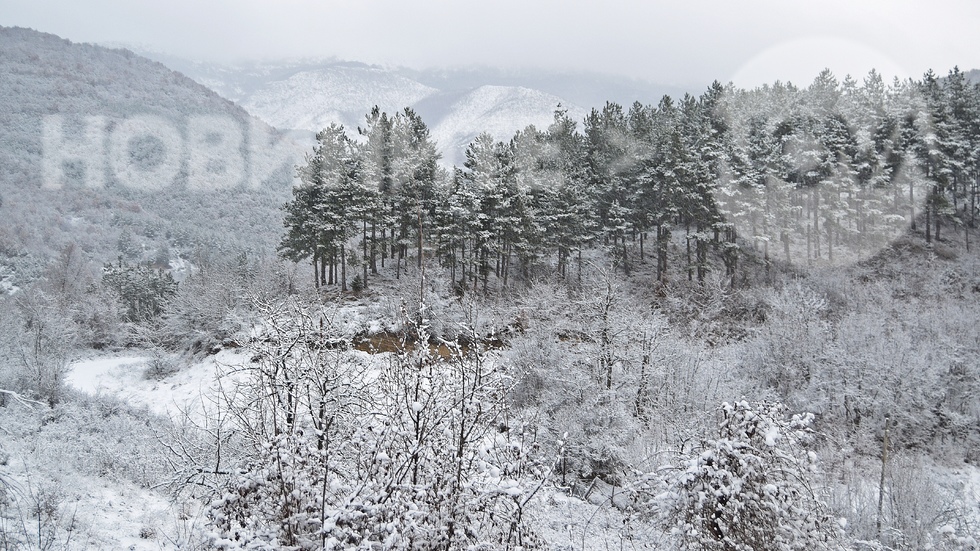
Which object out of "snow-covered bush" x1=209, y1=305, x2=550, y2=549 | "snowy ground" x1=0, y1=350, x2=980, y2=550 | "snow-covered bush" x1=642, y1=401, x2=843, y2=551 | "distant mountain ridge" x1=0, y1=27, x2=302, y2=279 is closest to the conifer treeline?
"snowy ground" x1=0, y1=350, x2=980, y2=550

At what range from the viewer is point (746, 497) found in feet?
16.5

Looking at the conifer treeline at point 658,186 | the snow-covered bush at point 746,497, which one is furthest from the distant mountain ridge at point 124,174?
the snow-covered bush at point 746,497

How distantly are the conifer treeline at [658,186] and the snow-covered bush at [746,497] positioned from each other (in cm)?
3124

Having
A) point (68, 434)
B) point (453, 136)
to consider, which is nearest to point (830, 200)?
point (68, 434)

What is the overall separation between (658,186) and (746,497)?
41.9 meters

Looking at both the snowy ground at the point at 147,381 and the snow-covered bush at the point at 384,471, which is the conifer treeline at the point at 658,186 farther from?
the snow-covered bush at the point at 384,471

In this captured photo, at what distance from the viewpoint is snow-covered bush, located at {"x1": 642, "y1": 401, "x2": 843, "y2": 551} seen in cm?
503

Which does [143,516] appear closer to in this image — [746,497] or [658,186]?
[746,497]

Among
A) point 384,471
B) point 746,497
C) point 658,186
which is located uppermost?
point 658,186

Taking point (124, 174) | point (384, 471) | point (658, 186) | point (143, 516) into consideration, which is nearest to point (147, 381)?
point (143, 516)

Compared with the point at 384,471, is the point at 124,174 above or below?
above

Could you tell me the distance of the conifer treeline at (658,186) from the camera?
39.0 m

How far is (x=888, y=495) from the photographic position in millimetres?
15172

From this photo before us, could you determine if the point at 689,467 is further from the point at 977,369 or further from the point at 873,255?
the point at 873,255
